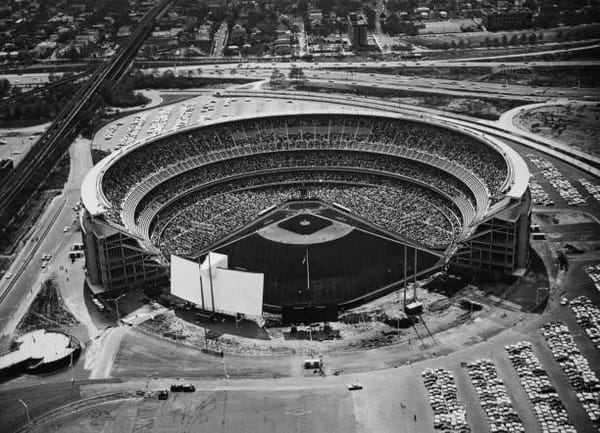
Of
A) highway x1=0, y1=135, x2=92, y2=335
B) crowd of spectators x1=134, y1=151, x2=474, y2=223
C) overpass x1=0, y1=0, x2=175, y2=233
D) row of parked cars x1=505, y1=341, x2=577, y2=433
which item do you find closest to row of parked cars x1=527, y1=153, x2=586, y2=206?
crowd of spectators x1=134, y1=151, x2=474, y2=223

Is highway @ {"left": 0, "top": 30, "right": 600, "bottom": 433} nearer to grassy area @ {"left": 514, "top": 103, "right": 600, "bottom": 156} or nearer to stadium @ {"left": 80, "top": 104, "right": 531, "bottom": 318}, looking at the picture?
stadium @ {"left": 80, "top": 104, "right": 531, "bottom": 318}

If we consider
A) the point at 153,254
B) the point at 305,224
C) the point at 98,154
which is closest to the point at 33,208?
the point at 98,154

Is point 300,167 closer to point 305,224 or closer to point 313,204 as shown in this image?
point 313,204

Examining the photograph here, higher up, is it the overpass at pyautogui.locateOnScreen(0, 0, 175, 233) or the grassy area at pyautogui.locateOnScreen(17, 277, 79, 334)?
the overpass at pyautogui.locateOnScreen(0, 0, 175, 233)

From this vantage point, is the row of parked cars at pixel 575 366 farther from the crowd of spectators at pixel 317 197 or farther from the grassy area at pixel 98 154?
the grassy area at pixel 98 154

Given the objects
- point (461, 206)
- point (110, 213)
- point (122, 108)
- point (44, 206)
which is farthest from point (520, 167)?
point (122, 108)

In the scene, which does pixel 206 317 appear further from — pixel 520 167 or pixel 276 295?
pixel 520 167
